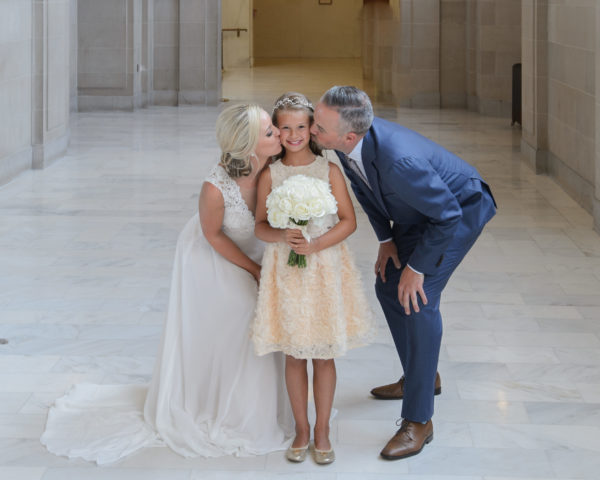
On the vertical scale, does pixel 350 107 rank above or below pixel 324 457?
above

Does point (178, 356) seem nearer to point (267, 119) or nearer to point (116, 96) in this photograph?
point (267, 119)

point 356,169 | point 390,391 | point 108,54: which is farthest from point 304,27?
point 356,169

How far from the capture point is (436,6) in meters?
20.3

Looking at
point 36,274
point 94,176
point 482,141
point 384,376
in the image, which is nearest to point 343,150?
point 384,376

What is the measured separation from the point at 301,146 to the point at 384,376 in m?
1.93

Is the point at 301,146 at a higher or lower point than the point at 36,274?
higher

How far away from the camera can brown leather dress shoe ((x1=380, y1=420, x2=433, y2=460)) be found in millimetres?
4477

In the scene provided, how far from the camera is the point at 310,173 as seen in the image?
4.27 meters

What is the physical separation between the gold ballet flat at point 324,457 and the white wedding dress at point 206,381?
22 cm

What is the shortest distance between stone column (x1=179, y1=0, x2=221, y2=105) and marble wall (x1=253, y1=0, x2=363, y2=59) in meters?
19.0

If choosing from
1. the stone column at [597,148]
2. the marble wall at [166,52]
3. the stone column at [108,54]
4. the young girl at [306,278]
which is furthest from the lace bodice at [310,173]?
the marble wall at [166,52]

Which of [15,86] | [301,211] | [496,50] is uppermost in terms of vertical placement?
[496,50]

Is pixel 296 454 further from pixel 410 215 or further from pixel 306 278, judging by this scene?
pixel 410 215

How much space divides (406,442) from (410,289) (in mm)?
784
